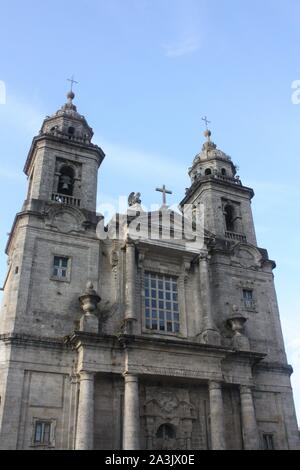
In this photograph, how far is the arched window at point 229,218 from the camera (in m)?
27.8

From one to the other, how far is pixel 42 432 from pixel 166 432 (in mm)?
4746

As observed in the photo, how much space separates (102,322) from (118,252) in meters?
3.45

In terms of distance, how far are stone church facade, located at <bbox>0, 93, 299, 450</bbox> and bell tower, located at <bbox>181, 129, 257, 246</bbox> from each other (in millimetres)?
913

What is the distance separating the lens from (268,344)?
23.2 m

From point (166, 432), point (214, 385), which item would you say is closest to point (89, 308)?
point (166, 432)

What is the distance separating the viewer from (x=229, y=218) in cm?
2830

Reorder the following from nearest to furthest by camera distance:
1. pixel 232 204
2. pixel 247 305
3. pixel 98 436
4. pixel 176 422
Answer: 1. pixel 98 436
2. pixel 176 422
3. pixel 247 305
4. pixel 232 204

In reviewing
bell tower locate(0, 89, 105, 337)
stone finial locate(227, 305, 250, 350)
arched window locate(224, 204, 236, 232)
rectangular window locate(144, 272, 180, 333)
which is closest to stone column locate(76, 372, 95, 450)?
bell tower locate(0, 89, 105, 337)

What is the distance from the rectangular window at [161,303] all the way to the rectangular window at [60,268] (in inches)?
139

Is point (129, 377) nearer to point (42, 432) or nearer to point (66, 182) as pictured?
point (42, 432)

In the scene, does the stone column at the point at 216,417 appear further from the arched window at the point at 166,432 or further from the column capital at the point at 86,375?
the column capital at the point at 86,375

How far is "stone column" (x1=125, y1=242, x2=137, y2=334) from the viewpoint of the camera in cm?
1986
